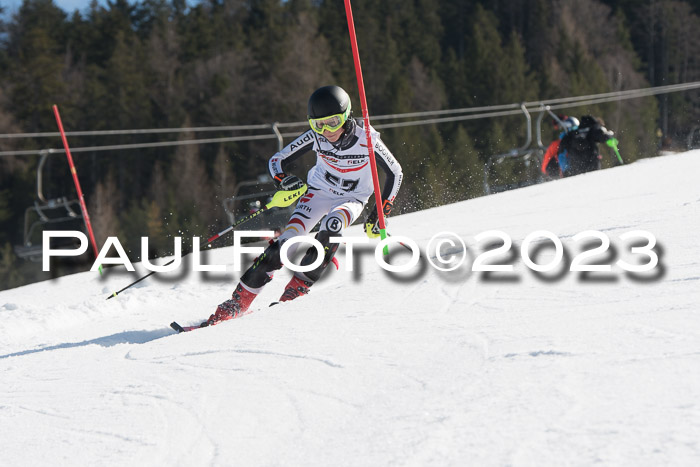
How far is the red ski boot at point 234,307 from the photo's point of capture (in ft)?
15.9

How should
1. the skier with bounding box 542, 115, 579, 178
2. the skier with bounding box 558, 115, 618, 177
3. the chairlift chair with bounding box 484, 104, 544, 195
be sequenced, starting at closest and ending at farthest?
the skier with bounding box 558, 115, 618, 177
the skier with bounding box 542, 115, 579, 178
the chairlift chair with bounding box 484, 104, 544, 195

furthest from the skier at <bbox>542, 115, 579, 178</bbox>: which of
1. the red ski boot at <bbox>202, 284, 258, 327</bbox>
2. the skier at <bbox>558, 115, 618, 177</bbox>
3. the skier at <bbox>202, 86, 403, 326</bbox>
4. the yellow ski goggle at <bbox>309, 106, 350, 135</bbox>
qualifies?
the red ski boot at <bbox>202, 284, 258, 327</bbox>

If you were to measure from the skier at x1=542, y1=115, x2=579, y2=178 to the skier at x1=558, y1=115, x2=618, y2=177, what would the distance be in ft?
0.21

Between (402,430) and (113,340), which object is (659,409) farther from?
(113,340)

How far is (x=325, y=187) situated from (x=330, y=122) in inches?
20.2

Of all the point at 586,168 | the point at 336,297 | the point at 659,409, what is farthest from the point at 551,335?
Result: the point at 586,168

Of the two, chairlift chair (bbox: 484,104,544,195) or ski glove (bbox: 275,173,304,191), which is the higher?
ski glove (bbox: 275,173,304,191)

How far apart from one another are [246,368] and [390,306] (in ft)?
3.34

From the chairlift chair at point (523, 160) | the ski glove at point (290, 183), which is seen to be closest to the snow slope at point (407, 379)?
the ski glove at point (290, 183)

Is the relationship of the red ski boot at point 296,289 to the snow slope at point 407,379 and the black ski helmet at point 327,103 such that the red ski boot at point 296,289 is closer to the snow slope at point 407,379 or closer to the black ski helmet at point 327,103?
the snow slope at point 407,379

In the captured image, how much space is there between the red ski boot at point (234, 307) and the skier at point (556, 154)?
764cm

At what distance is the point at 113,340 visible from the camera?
4879mm

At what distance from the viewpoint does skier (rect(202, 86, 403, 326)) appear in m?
4.90

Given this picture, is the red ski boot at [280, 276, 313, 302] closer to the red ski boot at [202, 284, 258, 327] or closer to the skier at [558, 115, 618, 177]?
the red ski boot at [202, 284, 258, 327]
